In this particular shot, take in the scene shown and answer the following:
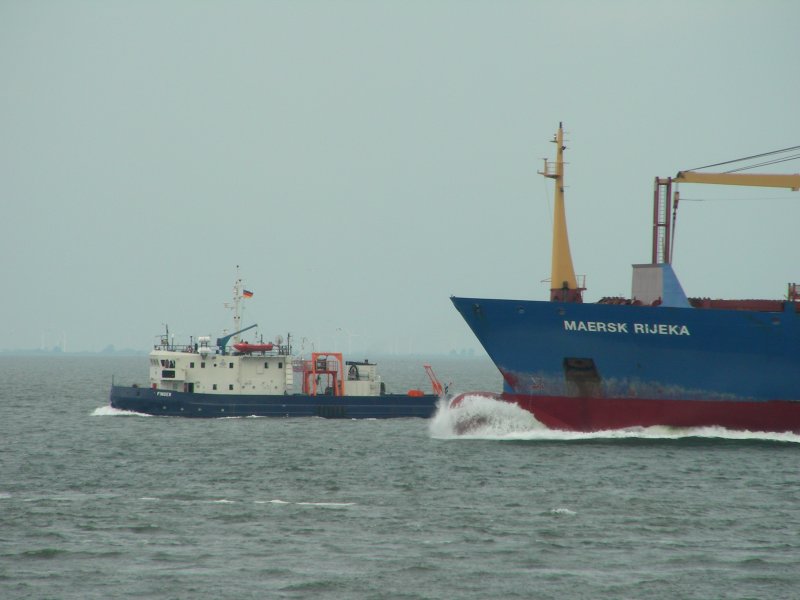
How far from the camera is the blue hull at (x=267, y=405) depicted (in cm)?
5475

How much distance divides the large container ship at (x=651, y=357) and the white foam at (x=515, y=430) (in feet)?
0.86

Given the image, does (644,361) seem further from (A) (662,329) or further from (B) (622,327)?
(B) (622,327)

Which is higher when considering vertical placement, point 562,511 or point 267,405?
point 267,405

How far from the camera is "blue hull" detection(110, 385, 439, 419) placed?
54.8m

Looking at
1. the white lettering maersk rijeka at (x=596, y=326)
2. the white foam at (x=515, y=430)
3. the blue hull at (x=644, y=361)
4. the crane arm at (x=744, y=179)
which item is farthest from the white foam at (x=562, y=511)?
the crane arm at (x=744, y=179)

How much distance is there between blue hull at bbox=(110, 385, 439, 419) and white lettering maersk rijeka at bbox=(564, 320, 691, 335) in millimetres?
18011

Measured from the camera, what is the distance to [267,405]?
55.2 m

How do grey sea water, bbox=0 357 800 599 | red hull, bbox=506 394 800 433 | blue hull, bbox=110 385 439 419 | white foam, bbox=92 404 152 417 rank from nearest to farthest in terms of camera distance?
grey sea water, bbox=0 357 800 599 < red hull, bbox=506 394 800 433 < blue hull, bbox=110 385 439 419 < white foam, bbox=92 404 152 417

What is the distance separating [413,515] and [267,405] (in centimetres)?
2886

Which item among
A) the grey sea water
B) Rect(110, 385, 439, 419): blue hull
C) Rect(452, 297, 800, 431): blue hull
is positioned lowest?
the grey sea water

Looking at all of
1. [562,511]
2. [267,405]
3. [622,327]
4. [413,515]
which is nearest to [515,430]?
[622,327]

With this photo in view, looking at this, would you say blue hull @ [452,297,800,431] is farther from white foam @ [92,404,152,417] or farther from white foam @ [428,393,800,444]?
white foam @ [92,404,152,417]

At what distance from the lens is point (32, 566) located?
73.9 feet

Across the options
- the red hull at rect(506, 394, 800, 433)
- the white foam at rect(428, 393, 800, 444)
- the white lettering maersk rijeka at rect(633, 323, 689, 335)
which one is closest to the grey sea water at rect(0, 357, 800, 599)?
the white foam at rect(428, 393, 800, 444)
